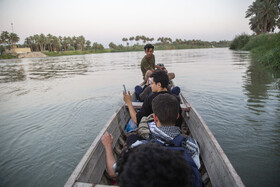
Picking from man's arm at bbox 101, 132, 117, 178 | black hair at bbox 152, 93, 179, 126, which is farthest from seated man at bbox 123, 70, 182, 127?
black hair at bbox 152, 93, 179, 126

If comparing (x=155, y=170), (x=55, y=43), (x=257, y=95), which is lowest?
(x=257, y=95)

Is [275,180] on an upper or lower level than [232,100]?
lower

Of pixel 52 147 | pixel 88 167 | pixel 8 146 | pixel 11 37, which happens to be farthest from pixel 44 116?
pixel 11 37

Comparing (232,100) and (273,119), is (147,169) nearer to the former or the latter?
(273,119)

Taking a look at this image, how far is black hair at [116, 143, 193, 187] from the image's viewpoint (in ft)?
2.68

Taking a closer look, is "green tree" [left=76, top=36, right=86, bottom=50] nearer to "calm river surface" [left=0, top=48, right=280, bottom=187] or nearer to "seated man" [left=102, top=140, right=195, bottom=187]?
"calm river surface" [left=0, top=48, right=280, bottom=187]

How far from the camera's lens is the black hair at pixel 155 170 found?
0.82 meters

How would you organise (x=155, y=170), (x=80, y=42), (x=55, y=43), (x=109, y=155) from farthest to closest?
(x=80, y=42)
(x=55, y=43)
(x=109, y=155)
(x=155, y=170)

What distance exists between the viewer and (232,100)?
656cm

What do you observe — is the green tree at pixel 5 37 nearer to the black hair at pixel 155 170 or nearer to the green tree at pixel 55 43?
the green tree at pixel 55 43

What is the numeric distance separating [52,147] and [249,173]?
14.5 feet

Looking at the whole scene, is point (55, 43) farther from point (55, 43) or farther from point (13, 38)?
point (13, 38)

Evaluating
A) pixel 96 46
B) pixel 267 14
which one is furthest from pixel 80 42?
pixel 267 14

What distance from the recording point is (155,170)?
823mm
